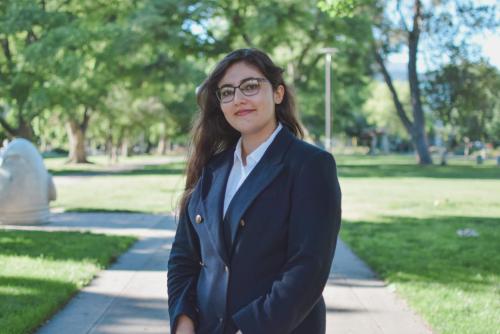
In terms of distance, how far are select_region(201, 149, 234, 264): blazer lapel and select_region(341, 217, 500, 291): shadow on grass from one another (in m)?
4.68

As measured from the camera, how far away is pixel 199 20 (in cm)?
2956

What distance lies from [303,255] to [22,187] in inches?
396

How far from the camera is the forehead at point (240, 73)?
2.18 m

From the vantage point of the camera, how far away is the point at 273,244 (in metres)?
1.98

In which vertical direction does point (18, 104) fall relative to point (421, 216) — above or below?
above

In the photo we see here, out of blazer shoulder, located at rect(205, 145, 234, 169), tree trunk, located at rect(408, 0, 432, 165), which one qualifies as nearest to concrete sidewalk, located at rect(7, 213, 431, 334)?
blazer shoulder, located at rect(205, 145, 234, 169)

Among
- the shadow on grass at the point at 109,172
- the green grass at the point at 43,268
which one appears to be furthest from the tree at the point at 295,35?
the green grass at the point at 43,268

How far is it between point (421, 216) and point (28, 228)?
776cm

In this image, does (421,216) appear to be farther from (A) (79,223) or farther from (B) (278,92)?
(B) (278,92)

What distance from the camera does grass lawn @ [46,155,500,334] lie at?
549cm

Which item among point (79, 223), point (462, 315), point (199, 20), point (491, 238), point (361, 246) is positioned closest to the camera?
point (462, 315)

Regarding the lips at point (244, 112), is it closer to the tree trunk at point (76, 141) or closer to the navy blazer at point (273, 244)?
the navy blazer at point (273, 244)

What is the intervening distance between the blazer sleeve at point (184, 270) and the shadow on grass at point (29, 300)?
2774 millimetres

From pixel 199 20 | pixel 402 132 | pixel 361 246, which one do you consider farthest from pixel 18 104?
pixel 402 132
